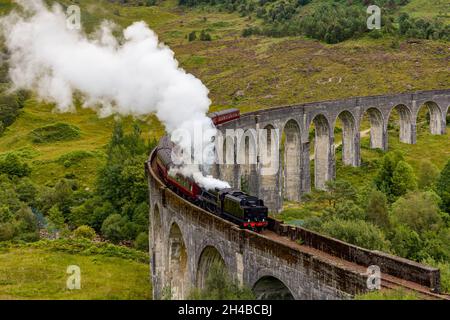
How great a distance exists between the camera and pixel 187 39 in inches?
5846

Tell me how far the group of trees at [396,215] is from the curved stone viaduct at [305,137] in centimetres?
519

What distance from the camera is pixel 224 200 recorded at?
31641 mm

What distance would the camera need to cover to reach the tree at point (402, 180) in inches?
2243

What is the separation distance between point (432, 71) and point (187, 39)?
62970 millimetres

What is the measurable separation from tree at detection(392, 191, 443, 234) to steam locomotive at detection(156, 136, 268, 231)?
1597 cm

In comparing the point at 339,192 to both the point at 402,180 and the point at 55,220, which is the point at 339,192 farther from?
the point at 55,220

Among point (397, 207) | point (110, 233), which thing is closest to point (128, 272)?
point (110, 233)

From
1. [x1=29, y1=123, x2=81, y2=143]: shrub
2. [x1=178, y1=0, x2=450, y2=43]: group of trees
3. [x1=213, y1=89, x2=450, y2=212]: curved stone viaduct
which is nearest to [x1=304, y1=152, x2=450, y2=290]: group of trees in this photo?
[x1=213, y1=89, x2=450, y2=212]: curved stone viaduct

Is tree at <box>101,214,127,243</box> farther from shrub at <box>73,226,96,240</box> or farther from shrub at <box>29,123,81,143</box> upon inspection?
shrub at <box>29,123,81,143</box>

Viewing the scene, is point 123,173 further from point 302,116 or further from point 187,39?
point 187,39

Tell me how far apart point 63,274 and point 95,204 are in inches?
635

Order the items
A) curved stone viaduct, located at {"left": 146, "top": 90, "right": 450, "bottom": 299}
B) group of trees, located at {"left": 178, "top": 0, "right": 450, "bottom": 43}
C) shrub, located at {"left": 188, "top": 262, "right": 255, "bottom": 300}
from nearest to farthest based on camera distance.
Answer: curved stone viaduct, located at {"left": 146, "top": 90, "right": 450, "bottom": 299} → shrub, located at {"left": 188, "top": 262, "right": 255, "bottom": 300} → group of trees, located at {"left": 178, "top": 0, "right": 450, "bottom": 43}

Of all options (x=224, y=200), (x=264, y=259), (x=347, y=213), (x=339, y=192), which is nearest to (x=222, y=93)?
(x=339, y=192)

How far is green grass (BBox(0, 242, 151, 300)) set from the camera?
41000 millimetres
